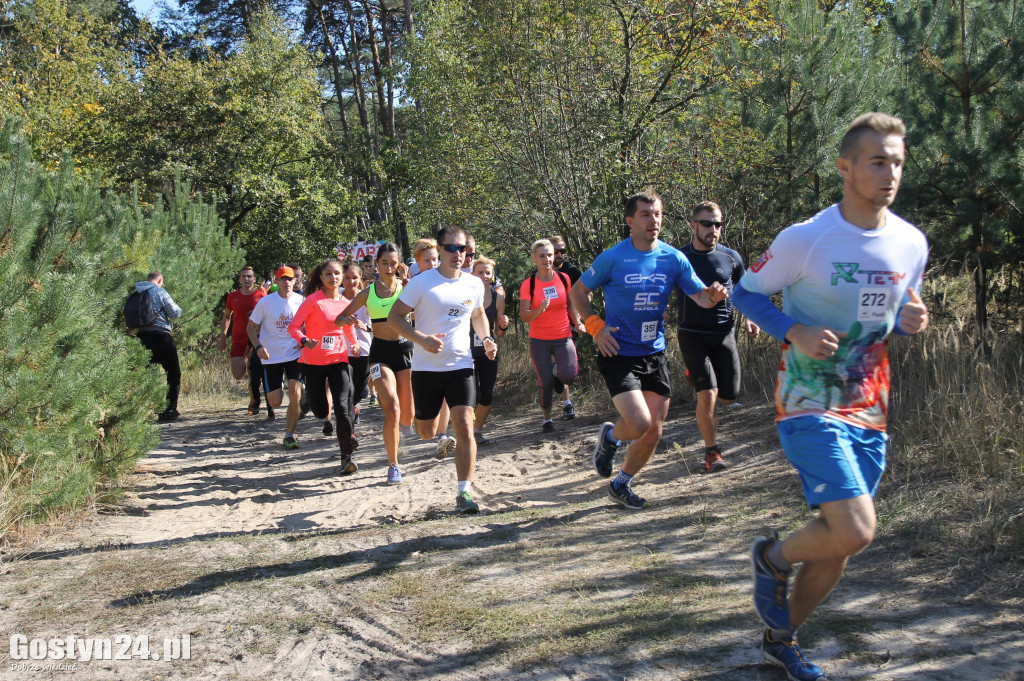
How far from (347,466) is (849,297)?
5.88 meters

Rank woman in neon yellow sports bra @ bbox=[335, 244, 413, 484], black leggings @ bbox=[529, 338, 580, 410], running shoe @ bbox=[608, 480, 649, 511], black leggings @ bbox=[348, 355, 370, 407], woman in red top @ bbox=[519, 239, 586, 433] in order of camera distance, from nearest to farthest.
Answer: running shoe @ bbox=[608, 480, 649, 511] < woman in neon yellow sports bra @ bbox=[335, 244, 413, 484] < woman in red top @ bbox=[519, 239, 586, 433] < black leggings @ bbox=[529, 338, 580, 410] < black leggings @ bbox=[348, 355, 370, 407]

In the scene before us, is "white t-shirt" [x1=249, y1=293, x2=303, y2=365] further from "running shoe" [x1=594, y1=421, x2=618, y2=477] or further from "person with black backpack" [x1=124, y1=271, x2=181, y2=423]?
"running shoe" [x1=594, y1=421, x2=618, y2=477]

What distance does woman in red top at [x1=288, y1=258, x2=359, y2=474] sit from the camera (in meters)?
8.05

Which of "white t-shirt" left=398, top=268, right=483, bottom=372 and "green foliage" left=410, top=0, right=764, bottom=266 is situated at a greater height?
"green foliage" left=410, top=0, right=764, bottom=266

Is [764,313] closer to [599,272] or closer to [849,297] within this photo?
[849,297]

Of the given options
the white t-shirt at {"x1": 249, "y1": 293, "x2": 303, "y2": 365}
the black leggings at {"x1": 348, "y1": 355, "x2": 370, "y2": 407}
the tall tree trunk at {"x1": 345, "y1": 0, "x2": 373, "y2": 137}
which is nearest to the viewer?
the black leggings at {"x1": 348, "y1": 355, "x2": 370, "y2": 407}

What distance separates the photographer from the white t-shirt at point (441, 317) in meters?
6.27

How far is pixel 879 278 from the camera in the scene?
311 centimetres

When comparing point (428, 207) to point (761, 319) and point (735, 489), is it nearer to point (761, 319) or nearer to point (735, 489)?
point (735, 489)

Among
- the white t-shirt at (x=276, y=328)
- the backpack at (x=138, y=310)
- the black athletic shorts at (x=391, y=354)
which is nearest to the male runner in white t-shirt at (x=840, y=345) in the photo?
the black athletic shorts at (x=391, y=354)

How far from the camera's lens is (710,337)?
21.7 feet

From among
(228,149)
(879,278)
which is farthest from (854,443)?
(228,149)

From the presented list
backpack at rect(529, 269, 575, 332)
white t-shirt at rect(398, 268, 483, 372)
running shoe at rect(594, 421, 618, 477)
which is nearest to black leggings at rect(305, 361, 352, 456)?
white t-shirt at rect(398, 268, 483, 372)

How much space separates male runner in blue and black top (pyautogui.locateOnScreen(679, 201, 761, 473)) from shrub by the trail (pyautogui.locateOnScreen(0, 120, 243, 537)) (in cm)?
455
